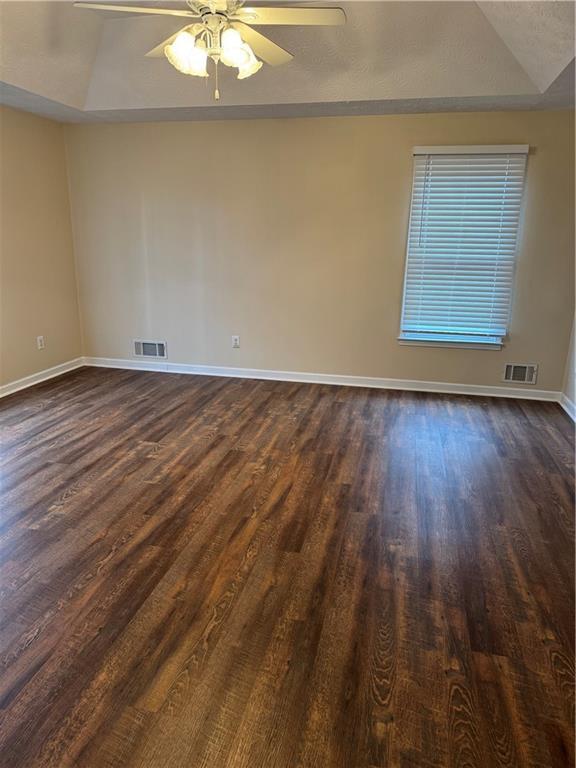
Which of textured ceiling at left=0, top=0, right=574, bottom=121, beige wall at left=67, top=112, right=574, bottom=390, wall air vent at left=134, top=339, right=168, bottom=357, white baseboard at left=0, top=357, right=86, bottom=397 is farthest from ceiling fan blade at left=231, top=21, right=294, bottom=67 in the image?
white baseboard at left=0, top=357, right=86, bottom=397

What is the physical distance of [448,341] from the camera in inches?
174

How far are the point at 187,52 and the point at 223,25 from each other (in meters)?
0.24

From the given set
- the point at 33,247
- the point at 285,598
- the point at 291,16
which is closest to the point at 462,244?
the point at 291,16

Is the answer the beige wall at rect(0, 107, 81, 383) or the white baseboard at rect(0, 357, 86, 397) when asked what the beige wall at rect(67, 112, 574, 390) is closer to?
the beige wall at rect(0, 107, 81, 383)

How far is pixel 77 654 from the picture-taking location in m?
1.65

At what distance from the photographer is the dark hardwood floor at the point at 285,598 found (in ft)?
4.58

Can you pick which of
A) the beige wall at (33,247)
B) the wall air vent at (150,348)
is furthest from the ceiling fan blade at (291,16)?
the wall air vent at (150,348)

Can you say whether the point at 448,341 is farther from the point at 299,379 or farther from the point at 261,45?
the point at 261,45

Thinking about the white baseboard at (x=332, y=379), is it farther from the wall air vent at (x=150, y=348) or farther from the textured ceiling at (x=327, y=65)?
the textured ceiling at (x=327, y=65)

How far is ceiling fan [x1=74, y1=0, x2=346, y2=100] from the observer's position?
2.19m

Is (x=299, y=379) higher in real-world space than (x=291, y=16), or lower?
lower

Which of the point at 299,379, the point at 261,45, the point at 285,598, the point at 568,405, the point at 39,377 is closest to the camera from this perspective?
the point at 285,598

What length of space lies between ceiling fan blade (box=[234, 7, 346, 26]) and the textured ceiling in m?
1.32

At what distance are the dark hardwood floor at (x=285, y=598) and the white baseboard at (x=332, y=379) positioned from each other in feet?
3.02
